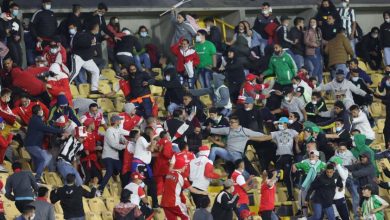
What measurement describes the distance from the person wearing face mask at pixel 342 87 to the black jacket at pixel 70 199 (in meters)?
8.48

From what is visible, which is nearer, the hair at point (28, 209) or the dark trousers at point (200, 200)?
the hair at point (28, 209)

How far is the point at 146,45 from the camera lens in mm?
35562

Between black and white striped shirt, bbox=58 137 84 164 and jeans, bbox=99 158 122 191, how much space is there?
580mm

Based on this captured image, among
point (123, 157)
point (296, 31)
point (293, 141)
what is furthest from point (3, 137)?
point (296, 31)

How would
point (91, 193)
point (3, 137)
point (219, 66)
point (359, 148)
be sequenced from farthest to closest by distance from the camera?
point (219, 66) < point (359, 148) < point (3, 137) < point (91, 193)

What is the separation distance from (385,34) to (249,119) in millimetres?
5896

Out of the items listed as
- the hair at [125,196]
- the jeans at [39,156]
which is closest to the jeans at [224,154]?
the jeans at [39,156]

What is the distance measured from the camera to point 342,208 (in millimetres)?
30391

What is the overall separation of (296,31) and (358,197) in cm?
571

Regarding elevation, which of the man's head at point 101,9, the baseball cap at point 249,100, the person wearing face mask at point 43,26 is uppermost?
the man's head at point 101,9

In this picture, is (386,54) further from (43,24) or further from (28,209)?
(28,209)

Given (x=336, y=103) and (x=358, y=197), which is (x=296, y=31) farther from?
(x=358, y=197)

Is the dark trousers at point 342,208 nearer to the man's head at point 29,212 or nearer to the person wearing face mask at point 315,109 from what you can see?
the person wearing face mask at point 315,109

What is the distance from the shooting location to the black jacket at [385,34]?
36875 millimetres
